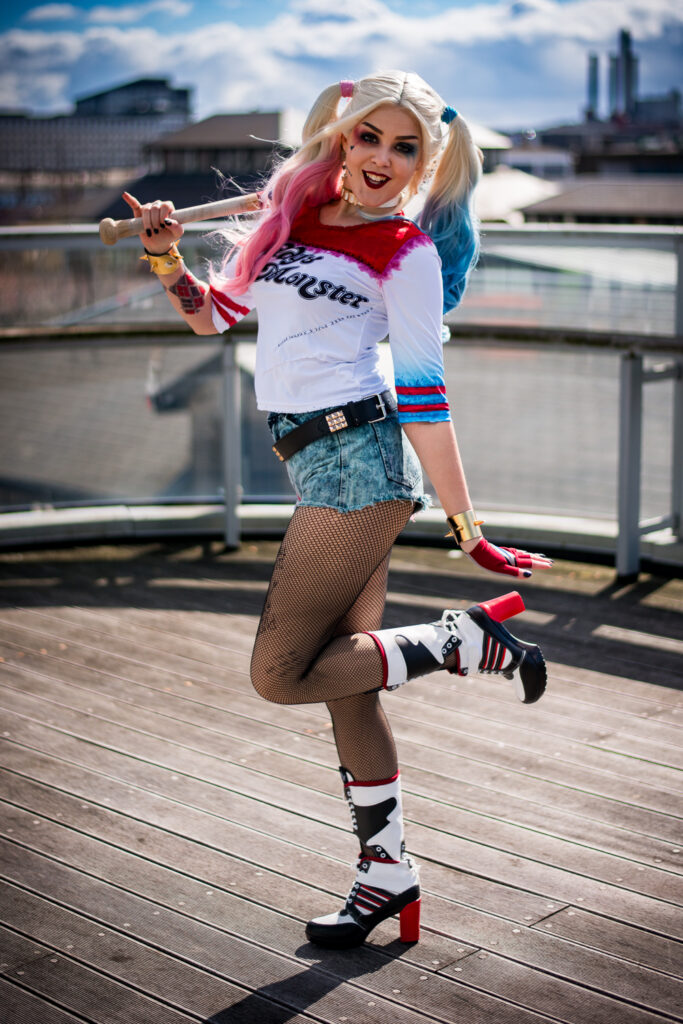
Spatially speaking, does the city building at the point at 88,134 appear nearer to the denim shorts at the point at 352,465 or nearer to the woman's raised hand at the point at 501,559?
the denim shorts at the point at 352,465

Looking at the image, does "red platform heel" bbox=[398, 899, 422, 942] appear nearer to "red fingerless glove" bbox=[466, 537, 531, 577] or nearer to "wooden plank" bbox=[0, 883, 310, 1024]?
"wooden plank" bbox=[0, 883, 310, 1024]

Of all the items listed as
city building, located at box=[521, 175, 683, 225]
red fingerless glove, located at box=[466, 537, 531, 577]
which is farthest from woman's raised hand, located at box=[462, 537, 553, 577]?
city building, located at box=[521, 175, 683, 225]

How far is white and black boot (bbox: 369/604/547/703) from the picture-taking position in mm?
2062

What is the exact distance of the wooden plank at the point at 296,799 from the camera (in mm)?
2523

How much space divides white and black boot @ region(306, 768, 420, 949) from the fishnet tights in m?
0.24

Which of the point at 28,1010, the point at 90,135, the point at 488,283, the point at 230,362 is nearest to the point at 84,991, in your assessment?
the point at 28,1010

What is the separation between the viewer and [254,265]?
7.08ft

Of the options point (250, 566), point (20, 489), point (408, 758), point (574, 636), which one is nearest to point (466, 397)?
point (250, 566)

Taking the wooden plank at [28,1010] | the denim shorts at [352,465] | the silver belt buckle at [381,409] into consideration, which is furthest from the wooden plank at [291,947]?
the silver belt buckle at [381,409]

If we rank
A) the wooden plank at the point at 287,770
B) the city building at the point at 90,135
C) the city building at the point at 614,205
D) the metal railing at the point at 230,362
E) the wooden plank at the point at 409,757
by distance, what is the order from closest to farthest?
the wooden plank at the point at 287,770, the wooden plank at the point at 409,757, the metal railing at the point at 230,362, the city building at the point at 614,205, the city building at the point at 90,135

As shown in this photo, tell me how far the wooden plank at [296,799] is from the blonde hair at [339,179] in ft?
4.26

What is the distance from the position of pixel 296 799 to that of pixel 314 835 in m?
0.20

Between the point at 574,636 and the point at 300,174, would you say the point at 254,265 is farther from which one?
the point at 574,636

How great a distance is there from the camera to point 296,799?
2.88 m
